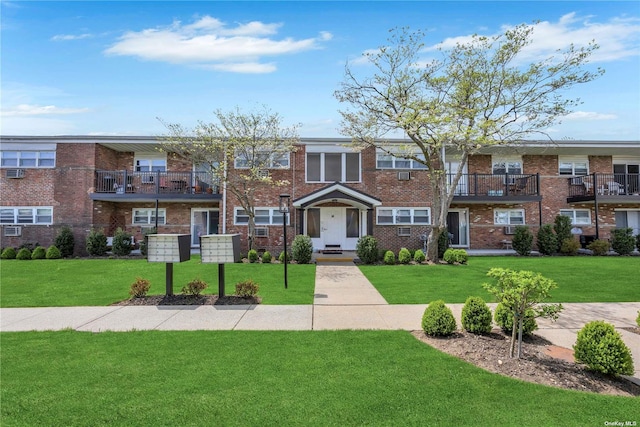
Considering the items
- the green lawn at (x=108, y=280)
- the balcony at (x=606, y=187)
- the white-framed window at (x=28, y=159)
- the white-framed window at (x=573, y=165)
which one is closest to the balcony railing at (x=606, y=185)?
the balcony at (x=606, y=187)

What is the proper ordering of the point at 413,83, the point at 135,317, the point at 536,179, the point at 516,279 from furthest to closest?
the point at 536,179, the point at 413,83, the point at 135,317, the point at 516,279

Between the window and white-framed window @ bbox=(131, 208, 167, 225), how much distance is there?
354 inches

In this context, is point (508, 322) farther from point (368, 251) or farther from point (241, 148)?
point (241, 148)

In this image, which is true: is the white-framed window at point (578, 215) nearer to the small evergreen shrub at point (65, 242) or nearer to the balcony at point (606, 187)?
the balcony at point (606, 187)

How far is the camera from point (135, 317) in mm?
6770

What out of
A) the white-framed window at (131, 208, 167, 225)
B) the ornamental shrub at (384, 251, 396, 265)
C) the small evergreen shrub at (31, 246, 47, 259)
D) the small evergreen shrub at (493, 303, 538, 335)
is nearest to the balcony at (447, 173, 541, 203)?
the ornamental shrub at (384, 251, 396, 265)

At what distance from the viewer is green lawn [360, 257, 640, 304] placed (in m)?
8.41

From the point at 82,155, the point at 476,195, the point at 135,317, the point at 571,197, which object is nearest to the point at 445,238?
the point at 476,195

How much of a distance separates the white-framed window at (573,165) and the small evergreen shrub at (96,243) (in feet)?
84.6

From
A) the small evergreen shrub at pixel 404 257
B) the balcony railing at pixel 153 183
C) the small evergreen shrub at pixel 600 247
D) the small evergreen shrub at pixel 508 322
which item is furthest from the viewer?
the balcony railing at pixel 153 183

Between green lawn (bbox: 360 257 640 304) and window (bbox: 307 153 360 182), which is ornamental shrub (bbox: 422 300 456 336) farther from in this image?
window (bbox: 307 153 360 182)

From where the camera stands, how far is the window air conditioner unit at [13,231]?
18.1 metres

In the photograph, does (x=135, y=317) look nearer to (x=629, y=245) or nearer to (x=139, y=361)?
(x=139, y=361)

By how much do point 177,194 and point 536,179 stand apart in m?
19.7
